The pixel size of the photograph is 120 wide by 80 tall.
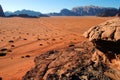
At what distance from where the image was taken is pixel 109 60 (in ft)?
36.9

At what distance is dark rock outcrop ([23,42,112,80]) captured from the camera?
10.8 m

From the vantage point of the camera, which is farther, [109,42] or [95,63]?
[95,63]

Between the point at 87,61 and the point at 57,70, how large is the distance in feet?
5.53

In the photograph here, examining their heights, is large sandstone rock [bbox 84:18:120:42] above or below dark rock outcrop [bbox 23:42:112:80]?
above

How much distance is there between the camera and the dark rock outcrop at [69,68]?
35.6 feet

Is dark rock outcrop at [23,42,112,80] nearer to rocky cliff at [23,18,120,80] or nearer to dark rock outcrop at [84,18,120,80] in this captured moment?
rocky cliff at [23,18,120,80]

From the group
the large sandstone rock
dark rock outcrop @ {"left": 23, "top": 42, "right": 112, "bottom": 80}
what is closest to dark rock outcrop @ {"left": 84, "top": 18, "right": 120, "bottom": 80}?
the large sandstone rock

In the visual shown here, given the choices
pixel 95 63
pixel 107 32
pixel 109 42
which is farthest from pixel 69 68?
pixel 107 32

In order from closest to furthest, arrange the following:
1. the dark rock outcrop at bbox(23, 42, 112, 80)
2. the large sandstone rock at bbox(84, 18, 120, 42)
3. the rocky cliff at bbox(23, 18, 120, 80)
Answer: the large sandstone rock at bbox(84, 18, 120, 42), the rocky cliff at bbox(23, 18, 120, 80), the dark rock outcrop at bbox(23, 42, 112, 80)

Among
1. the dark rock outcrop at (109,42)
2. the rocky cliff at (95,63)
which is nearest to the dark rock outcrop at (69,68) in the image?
the rocky cliff at (95,63)

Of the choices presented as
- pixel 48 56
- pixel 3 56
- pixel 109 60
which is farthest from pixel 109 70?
pixel 3 56

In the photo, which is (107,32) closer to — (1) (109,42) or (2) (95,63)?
(1) (109,42)

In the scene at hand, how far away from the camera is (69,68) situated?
38.7 feet

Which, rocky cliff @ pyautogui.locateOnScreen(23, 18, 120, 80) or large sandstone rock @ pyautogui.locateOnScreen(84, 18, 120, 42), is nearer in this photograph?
large sandstone rock @ pyautogui.locateOnScreen(84, 18, 120, 42)
